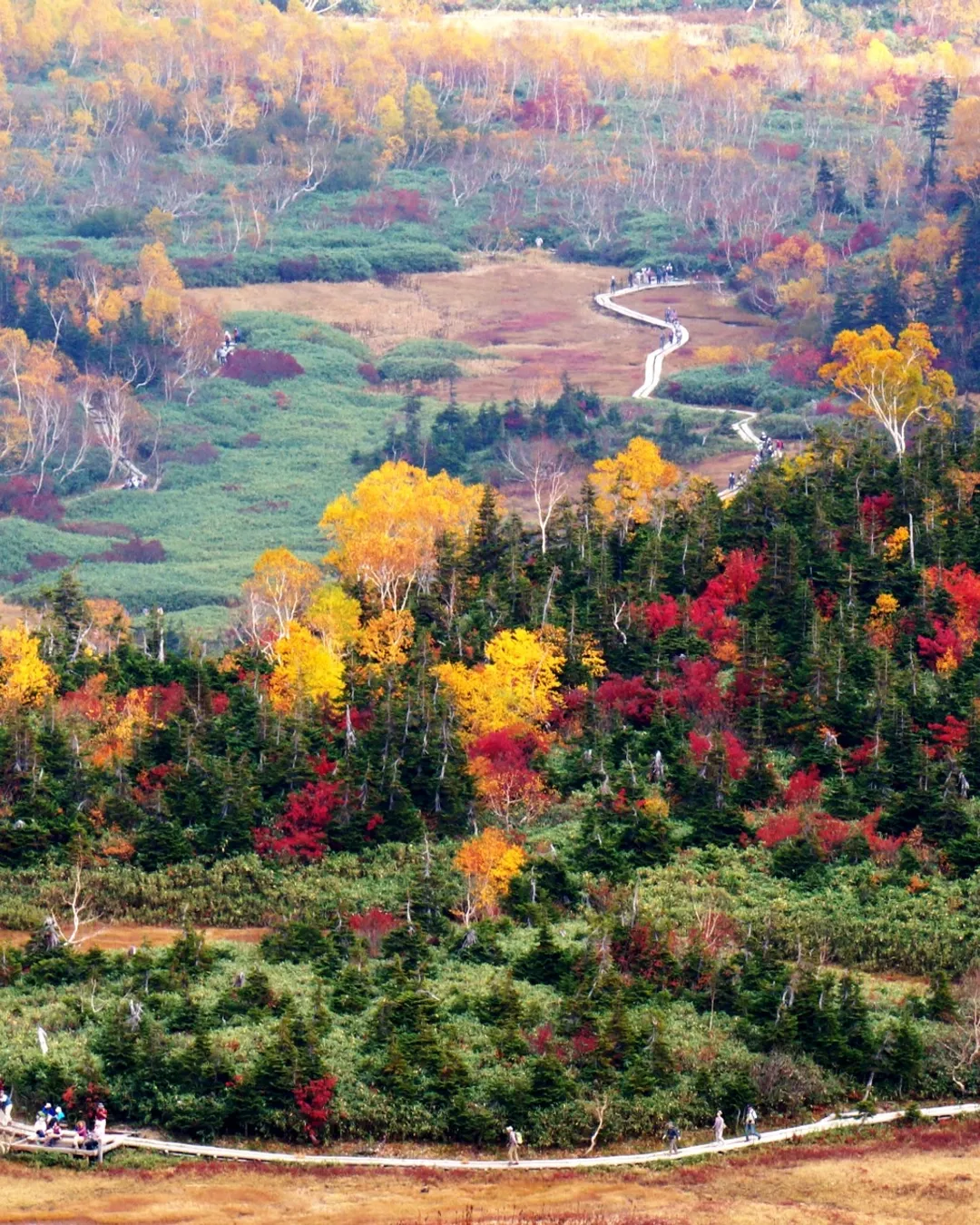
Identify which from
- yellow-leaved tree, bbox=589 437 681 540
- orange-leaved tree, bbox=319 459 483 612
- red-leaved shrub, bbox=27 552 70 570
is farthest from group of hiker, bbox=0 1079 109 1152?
red-leaved shrub, bbox=27 552 70 570

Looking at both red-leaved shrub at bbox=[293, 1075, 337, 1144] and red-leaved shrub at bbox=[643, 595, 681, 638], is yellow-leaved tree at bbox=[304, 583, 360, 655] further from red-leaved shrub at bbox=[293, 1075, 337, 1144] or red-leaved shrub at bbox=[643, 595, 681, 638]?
red-leaved shrub at bbox=[293, 1075, 337, 1144]

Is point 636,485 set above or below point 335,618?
above

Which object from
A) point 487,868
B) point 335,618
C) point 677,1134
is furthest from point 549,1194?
point 335,618

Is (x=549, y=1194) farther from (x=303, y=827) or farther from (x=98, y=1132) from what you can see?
(x=303, y=827)

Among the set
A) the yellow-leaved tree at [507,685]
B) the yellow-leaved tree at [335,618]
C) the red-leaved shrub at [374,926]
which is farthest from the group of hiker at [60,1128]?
the yellow-leaved tree at [335,618]

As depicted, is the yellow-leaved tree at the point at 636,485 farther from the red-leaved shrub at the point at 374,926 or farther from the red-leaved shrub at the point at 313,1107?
the red-leaved shrub at the point at 313,1107

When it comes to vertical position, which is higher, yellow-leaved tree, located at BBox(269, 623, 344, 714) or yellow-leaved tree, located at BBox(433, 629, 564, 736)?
yellow-leaved tree, located at BBox(433, 629, 564, 736)
